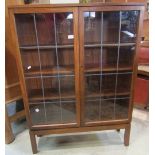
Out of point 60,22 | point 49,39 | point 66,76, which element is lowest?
point 66,76

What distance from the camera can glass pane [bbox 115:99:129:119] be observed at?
1789 mm

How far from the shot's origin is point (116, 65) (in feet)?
5.53

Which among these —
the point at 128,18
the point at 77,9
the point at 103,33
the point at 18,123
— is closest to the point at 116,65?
the point at 103,33

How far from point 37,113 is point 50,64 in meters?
0.50

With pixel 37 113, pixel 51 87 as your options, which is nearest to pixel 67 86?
pixel 51 87

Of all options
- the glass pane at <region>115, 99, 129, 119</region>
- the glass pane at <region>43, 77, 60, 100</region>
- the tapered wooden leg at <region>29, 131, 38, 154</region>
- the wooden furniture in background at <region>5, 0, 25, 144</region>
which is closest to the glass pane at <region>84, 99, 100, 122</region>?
the glass pane at <region>115, 99, 129, 119</region>

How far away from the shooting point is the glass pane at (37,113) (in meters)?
1.72

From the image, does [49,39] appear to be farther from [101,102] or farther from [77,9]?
[101,102]

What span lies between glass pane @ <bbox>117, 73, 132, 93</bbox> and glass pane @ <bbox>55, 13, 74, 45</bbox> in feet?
1.95

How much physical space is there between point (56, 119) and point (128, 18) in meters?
1.15

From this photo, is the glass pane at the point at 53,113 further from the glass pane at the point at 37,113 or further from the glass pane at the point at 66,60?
the glass pane at the point at 66,60

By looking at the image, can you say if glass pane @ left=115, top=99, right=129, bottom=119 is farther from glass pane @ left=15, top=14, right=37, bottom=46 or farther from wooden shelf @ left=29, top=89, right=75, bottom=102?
glass pane @ left=15, top=14, right=37, bottom=46

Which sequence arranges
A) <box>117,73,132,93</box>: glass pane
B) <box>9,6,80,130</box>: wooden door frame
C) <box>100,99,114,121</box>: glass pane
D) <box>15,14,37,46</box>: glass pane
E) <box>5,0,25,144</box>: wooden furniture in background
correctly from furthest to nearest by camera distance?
<box>5,0,25,144</box>: wooden furniture in background
<box>100,99,114,121</box>: glass pane
<box>117,73,132,93</box>: glass pane
<box>15,14,37,46</box>: glass pane
<box>9,6,80,130</box>: wooden door frame

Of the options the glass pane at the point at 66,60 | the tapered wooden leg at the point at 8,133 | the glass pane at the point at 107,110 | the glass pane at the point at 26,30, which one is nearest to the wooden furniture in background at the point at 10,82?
the tapered wooden leg at the point at 8,133
